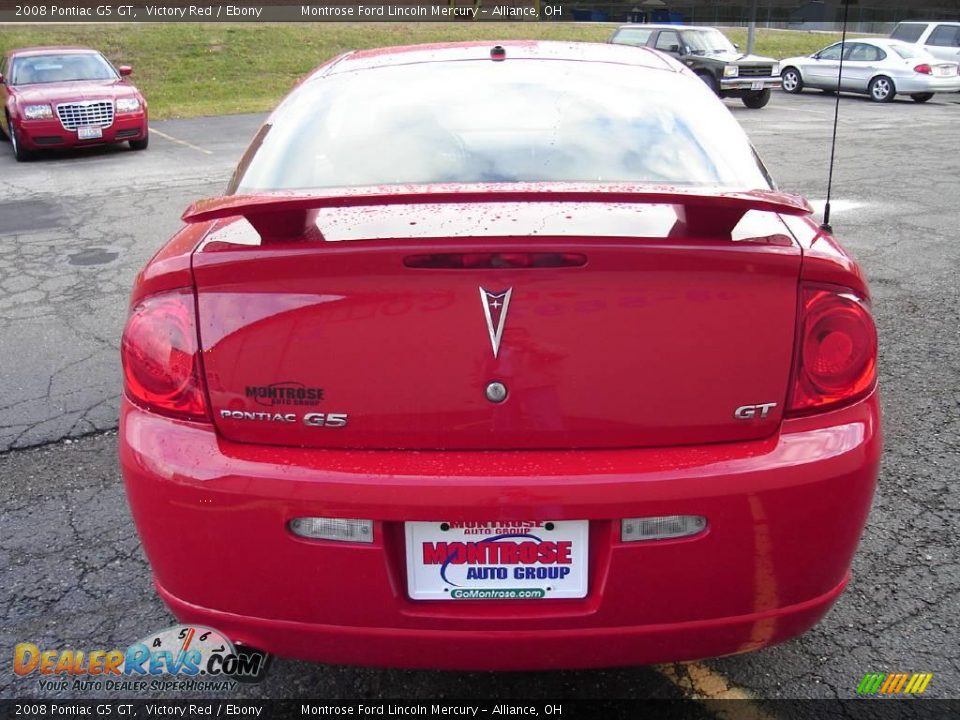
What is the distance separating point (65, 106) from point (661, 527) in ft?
39.7

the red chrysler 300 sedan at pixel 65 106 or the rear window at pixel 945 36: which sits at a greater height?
the red chrysler 300 sedan at pixel 65 106

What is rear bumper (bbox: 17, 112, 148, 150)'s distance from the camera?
1156 centimetres

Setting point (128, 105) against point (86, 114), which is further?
point (128, 105)

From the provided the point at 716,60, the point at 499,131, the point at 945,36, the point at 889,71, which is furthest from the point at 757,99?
the point at 499,131

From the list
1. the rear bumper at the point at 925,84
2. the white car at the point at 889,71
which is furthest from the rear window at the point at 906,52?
the rear bumper at the point at 925,84

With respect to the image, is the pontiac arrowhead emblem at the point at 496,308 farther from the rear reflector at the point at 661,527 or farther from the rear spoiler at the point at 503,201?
the rear reflector at the point at 661,527

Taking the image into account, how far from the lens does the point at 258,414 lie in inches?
73.7

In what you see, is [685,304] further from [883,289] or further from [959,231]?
[959,231]

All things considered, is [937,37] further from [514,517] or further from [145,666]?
[145,666]

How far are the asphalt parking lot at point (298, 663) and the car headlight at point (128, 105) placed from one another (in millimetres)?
3787

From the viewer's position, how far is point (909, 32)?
2280 cm

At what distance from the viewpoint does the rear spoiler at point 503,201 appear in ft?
5.81

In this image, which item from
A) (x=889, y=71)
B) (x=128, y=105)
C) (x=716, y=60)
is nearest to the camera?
(x=128, y=105)

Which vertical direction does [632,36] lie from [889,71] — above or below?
above
